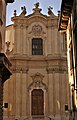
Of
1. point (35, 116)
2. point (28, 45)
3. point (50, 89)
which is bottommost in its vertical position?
point (35, 116)

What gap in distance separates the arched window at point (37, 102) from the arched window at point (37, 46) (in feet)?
13.9

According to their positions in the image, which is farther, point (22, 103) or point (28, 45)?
point (28, 45)

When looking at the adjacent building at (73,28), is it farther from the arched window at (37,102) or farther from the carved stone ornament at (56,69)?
the arched window at (37,102)

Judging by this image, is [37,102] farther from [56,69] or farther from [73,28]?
[73,28]

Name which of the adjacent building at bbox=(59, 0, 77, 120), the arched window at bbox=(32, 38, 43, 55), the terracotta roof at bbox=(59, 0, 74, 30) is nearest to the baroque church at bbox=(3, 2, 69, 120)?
the arched window at bbox=(32, 38, 43, 55)

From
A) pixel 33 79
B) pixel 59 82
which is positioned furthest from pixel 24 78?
pixel 59 82

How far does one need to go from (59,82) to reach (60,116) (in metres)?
3.65

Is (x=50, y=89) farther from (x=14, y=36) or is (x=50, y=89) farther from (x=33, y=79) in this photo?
(x=14, y=36)

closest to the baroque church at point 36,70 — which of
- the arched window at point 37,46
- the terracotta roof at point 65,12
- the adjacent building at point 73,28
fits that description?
the arched window at point 37,46

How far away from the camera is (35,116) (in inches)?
1296

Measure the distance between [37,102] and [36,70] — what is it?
347cm

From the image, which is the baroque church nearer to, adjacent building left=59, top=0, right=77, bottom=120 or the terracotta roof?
the terracotta roof

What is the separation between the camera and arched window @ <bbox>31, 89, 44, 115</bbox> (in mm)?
33469

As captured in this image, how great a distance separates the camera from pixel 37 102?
112 ft
